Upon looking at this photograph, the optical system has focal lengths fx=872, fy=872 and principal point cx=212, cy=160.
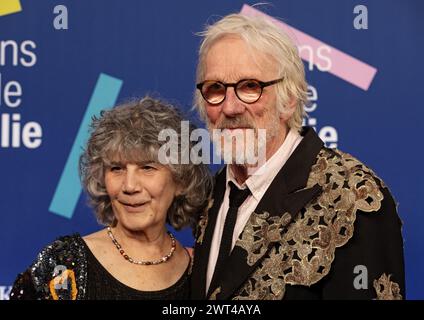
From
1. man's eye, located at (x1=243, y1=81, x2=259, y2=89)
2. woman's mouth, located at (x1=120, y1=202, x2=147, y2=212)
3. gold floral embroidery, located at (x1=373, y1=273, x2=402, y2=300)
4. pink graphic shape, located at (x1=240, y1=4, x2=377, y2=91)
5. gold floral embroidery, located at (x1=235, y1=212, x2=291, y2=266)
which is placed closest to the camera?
gold floral embroidery, located at (x1=373, y1=273, x2=402, y2=300)

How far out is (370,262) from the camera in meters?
2.40

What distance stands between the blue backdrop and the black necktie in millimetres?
948

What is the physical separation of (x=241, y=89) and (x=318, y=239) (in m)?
0.52

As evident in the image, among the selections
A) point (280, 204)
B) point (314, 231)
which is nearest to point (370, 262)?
point (314, 231)

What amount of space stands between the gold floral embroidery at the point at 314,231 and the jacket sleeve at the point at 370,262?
1.0 inches

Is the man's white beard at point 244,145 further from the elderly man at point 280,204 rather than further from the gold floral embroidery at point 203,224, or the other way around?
the gold floral embroidery at point 203,224

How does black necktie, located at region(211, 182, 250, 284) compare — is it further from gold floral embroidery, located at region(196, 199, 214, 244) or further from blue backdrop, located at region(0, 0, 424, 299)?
blue backdrop, located at region(0, 0, 424, 299)

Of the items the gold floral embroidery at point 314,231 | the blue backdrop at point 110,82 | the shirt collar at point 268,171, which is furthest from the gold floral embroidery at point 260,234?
the blue backdrop at point 110,82

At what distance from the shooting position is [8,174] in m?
3.72

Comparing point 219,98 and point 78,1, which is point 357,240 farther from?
point 78,1

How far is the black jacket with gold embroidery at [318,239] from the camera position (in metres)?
2.42

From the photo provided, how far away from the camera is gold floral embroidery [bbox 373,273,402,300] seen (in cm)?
240


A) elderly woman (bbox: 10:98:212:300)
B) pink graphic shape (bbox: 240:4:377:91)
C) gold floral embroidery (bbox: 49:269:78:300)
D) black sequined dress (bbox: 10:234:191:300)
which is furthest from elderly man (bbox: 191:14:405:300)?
pink graphic shape (bbox: 240:4:377:91)
